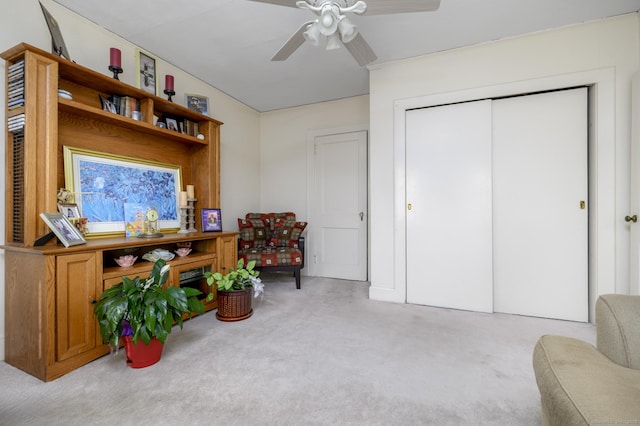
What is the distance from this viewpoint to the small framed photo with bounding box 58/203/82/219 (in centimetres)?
185

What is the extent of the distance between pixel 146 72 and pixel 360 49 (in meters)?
1.86

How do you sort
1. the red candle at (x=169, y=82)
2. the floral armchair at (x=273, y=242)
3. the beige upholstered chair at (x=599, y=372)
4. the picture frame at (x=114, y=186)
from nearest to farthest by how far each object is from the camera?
the beige upholstered chair at (x=599, y=372) < the picture frame at (x=114, y=186) < the red candle at (x=169, y=82) < the floral armchair at (x=273, y=242)

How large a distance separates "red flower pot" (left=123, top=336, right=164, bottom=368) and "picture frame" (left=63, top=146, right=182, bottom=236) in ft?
3.20

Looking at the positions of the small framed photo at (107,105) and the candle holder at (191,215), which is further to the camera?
the candle holder at (191,215)

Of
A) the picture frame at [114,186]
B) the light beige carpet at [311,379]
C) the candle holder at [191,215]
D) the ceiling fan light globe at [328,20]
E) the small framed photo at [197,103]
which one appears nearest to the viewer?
the light beige carpet at [311,379]

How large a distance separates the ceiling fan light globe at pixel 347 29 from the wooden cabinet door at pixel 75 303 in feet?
6.83

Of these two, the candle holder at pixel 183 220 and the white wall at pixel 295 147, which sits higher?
the white wall at pixel 295 147

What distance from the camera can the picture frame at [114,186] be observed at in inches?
81.7

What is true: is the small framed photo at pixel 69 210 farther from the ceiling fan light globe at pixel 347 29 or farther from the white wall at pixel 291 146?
the white wall at pixel 291 146

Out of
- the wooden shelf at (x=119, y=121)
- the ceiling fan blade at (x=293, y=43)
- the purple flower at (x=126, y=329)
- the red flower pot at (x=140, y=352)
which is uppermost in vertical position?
the ceiling fan blade at (x=293, y=43)

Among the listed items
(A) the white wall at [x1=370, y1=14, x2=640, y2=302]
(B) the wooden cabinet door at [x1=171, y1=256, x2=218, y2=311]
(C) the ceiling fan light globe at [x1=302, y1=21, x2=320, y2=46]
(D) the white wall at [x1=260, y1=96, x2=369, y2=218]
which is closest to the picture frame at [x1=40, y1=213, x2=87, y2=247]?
(B) the wooden cabinet door at [x1=171, y1=256, x2=218, y2=311]

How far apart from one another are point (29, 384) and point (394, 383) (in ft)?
6.45

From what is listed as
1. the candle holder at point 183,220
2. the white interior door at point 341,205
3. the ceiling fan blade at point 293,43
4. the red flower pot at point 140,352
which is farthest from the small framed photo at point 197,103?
the red flower pot at point 140,352

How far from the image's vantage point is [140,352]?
1643 mm
